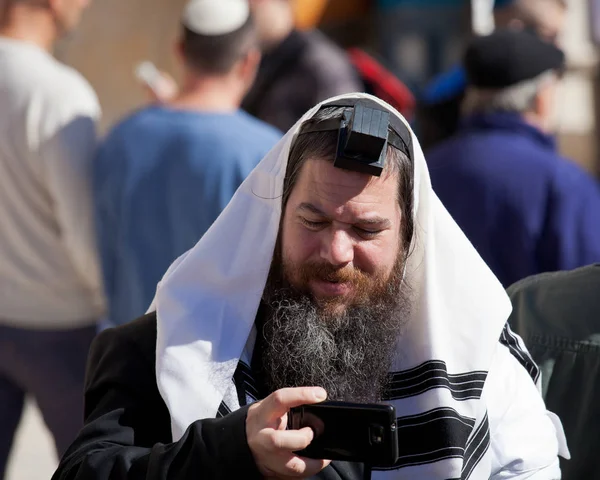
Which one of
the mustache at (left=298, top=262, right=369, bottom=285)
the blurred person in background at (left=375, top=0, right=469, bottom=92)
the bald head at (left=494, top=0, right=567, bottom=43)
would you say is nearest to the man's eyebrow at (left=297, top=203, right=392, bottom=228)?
the mustache at (left=298, top=262, right=369, bottom=285)

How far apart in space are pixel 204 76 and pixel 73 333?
109 cm

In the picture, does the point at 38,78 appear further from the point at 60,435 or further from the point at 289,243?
the point at 289,243

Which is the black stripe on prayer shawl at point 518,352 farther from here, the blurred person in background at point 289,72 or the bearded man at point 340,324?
the blurred person in background at point 289,72

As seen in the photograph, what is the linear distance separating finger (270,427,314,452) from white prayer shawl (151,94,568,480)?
32 cm

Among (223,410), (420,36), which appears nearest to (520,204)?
(223,410)

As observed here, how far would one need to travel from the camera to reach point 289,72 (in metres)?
5.67

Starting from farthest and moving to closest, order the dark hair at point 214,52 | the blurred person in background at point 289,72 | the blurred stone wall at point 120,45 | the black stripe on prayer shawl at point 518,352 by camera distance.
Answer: the blurred stone wall at point 120,45, the blurred person in background at point 289,72, the dark hair at point 214,52, the black stripe on prayer shawl at point 518,352

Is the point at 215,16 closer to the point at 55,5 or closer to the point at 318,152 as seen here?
the point at 55,5

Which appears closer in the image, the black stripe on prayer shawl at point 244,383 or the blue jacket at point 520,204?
the black stripe on prayer shawl at point 244,383

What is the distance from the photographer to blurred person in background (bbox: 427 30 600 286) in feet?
13.9

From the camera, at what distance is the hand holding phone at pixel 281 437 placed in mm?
2178

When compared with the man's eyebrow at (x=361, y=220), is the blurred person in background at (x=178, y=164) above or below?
above

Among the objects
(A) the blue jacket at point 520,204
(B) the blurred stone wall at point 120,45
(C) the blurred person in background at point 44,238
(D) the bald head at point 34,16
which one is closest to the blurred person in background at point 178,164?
(C) the blurred person in background at point 44,238

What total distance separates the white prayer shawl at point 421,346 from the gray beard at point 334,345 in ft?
0.15
